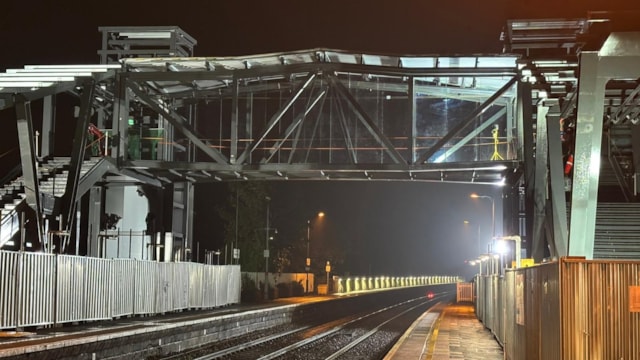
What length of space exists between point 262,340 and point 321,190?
3269 inches

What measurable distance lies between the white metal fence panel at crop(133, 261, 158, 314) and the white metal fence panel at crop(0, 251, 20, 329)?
26.2 ft

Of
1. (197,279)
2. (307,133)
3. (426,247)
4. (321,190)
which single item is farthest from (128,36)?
(426,247)

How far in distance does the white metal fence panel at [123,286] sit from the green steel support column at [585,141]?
1694 cm

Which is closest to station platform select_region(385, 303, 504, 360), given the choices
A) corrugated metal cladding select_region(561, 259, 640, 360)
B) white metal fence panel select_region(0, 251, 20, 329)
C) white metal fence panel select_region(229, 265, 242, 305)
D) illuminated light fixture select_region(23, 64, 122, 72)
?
white metal fence panel select_region(0, 251, 20, 329)

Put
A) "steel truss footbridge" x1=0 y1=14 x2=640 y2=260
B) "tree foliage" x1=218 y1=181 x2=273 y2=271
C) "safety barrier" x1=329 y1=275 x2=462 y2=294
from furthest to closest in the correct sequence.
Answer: "safety barrier" x1=329 y1=275 x2=462 y2=294, "tree foliage" x1=218 y1=181 x2=273 y2=271, "steel truss footbridge" x1=0 y1=14 x2=640 y2=260

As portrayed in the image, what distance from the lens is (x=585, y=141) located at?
13945 mm

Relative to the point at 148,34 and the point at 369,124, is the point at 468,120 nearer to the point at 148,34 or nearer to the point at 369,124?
the point at 369,124

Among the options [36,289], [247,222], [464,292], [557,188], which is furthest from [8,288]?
[464,292]

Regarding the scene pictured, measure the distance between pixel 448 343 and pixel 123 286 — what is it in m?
11.7

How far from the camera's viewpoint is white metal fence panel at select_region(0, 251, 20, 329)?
19.0 meters

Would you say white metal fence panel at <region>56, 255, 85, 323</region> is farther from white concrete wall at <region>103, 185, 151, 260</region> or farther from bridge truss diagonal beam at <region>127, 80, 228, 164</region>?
white concrete wall at <region>103, 185, 151, 260</region>

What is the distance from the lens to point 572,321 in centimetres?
1038

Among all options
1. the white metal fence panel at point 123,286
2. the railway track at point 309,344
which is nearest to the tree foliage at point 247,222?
the railway track at point 309,344

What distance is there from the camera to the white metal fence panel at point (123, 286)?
2572 cm
